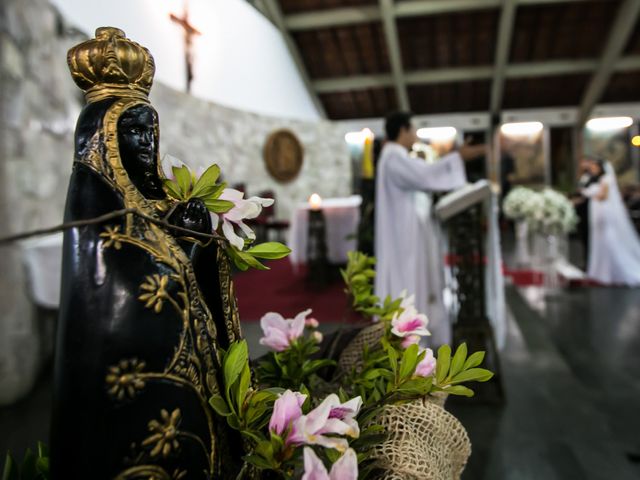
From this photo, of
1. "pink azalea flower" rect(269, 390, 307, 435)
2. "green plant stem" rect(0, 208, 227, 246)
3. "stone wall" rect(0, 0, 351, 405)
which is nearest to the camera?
"green plant stem" rect(0, 208, 227, 246)

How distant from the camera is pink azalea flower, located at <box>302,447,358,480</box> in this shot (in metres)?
0.49

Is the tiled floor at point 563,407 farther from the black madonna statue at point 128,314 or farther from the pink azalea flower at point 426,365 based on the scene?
the black madonna statue at point 128,314

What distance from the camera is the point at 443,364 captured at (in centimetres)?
68

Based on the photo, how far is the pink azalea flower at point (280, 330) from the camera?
87cm

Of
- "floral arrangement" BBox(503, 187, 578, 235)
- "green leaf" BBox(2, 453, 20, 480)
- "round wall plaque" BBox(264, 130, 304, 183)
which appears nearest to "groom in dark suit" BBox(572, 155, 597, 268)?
"floral arrangement" BBox(503, 187, 578, 235)

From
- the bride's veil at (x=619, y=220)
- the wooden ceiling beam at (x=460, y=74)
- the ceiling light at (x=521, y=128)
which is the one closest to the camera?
the bride's veil at (x=619, y=220)

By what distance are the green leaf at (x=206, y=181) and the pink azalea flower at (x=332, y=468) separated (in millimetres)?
333

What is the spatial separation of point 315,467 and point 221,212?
13.1 inches

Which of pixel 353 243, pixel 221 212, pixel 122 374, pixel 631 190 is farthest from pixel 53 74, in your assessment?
pixel 631 190

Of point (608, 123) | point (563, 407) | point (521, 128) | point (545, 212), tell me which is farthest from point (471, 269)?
point (608, 123)

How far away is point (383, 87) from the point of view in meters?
10.7

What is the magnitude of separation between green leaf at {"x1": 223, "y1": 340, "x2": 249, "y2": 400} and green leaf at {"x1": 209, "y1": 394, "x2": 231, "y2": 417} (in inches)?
0.4

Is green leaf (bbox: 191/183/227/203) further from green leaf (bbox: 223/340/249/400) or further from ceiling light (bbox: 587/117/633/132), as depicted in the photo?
ceiling light (bbox: 587/117/633/132)

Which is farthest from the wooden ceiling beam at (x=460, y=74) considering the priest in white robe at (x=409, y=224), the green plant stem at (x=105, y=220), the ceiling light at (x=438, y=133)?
the green plant stem at (x=105, y=220)
